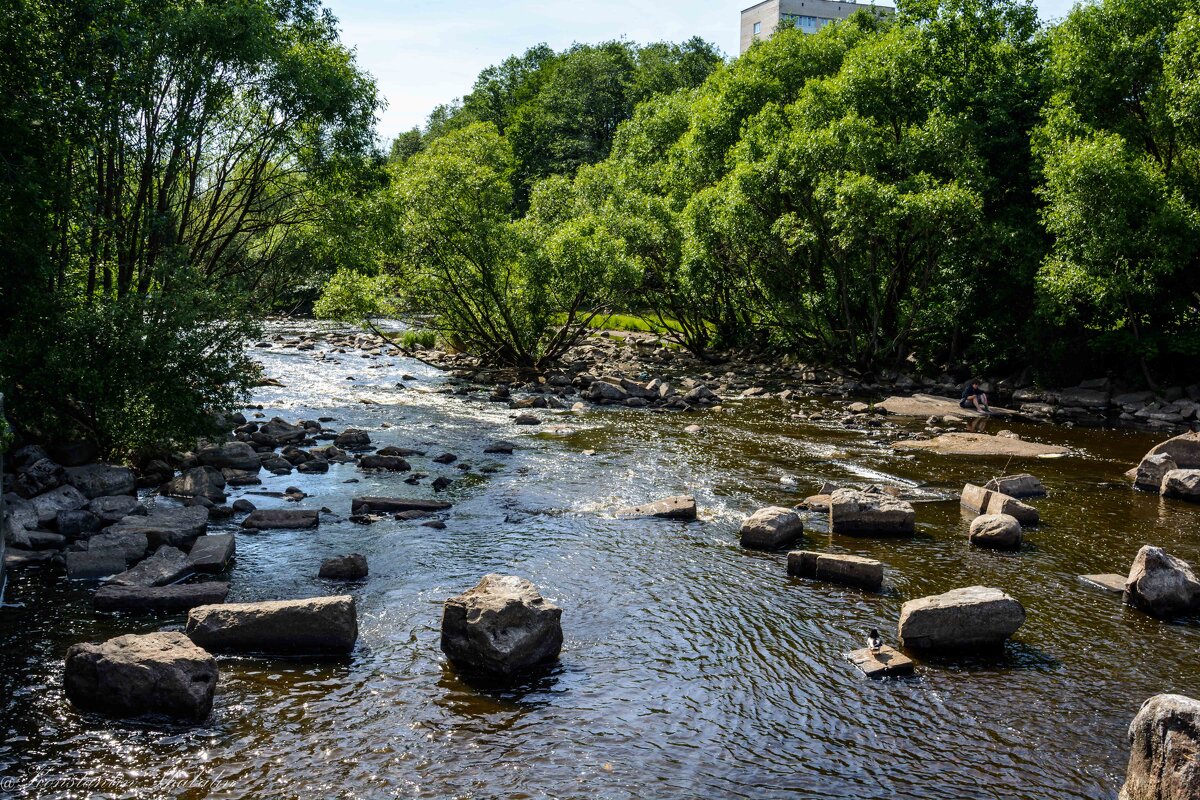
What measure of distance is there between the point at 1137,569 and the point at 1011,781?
22.1ft

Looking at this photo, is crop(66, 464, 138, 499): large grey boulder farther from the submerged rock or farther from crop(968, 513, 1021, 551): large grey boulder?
crop(968, 513, 1021, 551): large grey boulder

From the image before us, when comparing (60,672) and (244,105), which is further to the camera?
(244,105)

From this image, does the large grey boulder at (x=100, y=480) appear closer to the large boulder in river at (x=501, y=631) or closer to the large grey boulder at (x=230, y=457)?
the large grey boulder at (x=230, y=457)

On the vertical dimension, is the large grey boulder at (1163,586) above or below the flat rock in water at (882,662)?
above

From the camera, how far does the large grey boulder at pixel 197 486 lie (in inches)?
792

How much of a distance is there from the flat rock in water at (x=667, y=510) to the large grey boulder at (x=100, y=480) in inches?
444

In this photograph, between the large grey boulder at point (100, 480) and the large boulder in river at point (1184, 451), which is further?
the large boulder in river at point (1184, 451)

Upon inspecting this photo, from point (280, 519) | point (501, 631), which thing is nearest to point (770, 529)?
point (501, 631)

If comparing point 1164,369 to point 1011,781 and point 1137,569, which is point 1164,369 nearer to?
point 1137,569

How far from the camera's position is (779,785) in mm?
9430

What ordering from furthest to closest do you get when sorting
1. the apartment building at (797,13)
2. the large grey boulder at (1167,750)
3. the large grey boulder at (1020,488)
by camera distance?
the apartment building at (797,13), the large grey boulder at (1020,488), the large grey boulder at (1167,750)

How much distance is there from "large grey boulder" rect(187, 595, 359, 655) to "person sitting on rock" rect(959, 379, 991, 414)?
30.0 metres

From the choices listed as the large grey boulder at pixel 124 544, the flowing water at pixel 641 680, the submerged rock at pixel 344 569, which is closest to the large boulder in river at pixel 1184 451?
the flowing water at pixel 641 680

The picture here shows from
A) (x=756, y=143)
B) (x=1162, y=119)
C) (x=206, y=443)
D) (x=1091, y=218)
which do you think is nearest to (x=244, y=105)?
(x=206, y=443)
